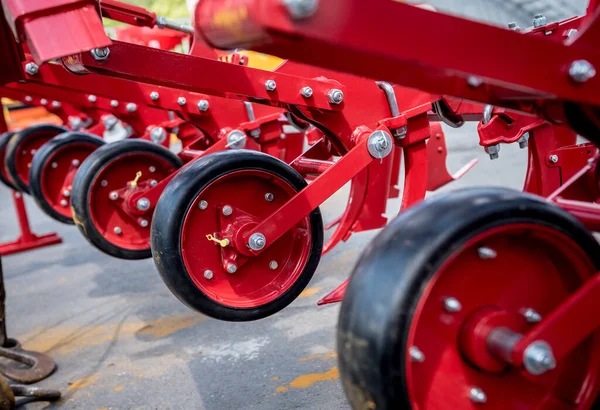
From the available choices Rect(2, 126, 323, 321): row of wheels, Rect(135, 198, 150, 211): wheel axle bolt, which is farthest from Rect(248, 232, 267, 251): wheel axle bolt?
Rect(135, 198, 150, 211): wheel axle bolt

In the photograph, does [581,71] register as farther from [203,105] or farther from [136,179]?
[136,179]

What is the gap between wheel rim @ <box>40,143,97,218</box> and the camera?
4203 mm

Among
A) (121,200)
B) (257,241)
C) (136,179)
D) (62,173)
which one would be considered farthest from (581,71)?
(62,173)

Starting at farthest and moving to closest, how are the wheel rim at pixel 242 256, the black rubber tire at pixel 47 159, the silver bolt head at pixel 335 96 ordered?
the black rubber tire at pixel 47 159
the silver bolt head at pixel 335 96
the wheel rim at pixel 242 256

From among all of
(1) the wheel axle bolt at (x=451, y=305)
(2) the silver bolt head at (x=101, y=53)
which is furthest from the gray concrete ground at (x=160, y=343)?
(2) the silver bolt head at (x=101, y=53)

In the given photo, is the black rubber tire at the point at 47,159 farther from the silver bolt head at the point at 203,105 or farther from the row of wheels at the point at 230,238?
the row of wheels at the point at 230,238

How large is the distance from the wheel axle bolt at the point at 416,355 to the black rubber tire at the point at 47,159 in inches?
138

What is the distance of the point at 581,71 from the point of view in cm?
114

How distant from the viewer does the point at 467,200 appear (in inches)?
44.2

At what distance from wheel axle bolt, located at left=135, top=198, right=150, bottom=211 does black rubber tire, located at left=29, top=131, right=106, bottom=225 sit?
1.34 metres

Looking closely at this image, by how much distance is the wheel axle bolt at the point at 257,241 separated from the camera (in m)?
2.24

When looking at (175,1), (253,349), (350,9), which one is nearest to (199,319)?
(253,349)

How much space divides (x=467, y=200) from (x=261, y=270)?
1.41 m

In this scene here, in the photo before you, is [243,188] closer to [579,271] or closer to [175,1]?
[579,271]
